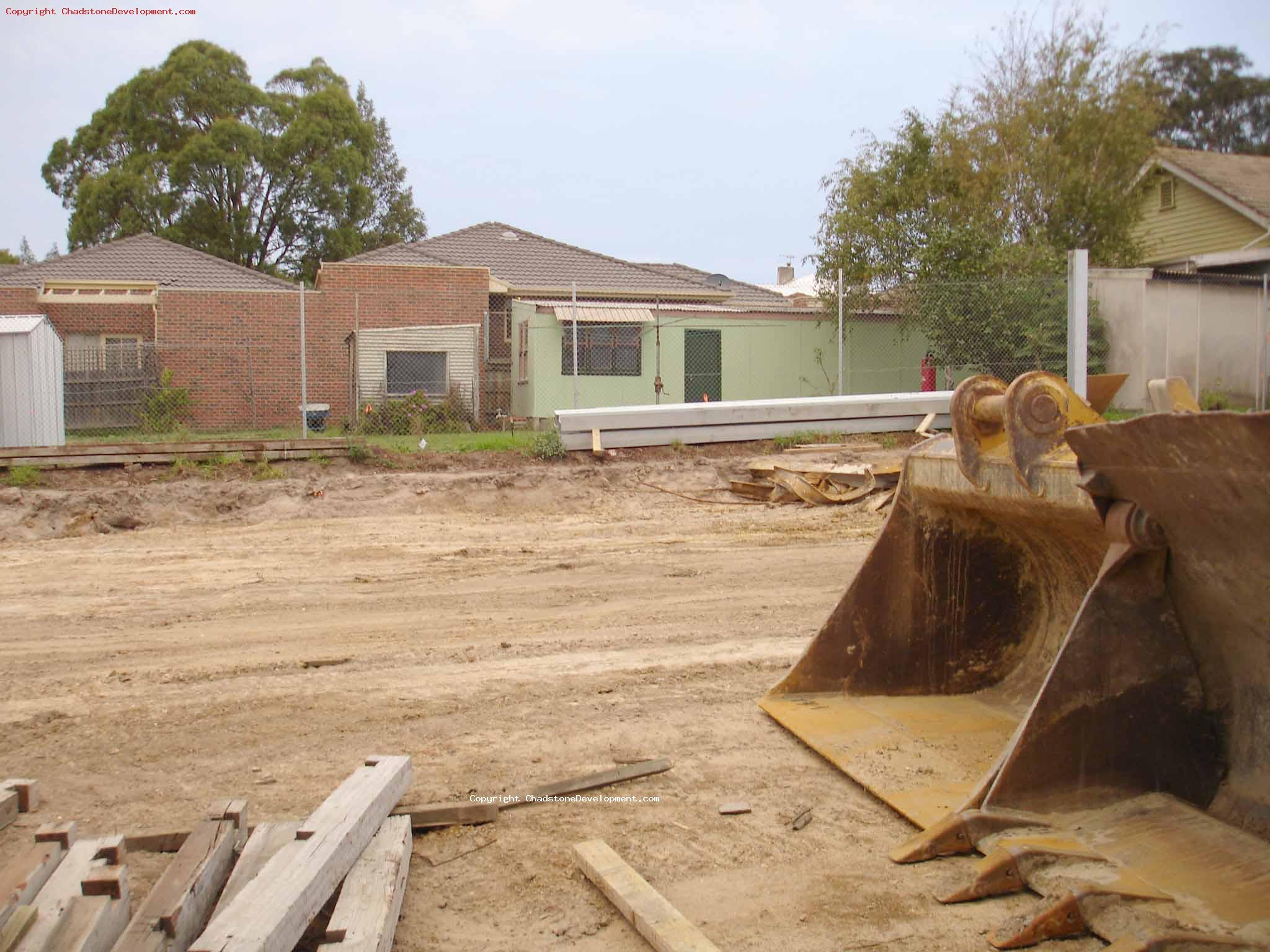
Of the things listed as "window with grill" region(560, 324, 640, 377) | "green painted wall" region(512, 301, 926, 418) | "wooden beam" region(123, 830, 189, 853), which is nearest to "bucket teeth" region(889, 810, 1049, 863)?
"wooden beam" region(123, 830, 189, 853)

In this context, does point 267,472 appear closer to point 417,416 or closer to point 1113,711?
point 417,416

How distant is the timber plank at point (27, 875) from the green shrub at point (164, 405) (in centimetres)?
1542

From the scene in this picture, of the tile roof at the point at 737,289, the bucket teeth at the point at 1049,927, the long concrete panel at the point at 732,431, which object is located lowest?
the bucket teeth at the point at 1049,927

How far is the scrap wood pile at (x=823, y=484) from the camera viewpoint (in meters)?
11.8

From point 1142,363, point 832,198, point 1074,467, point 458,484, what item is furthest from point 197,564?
point 832,198

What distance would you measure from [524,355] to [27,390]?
9228 millimetres

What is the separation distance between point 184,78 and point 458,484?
3478 centimetres

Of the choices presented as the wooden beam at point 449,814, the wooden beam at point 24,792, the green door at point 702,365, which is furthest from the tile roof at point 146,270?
the wooden beam at point 449,814

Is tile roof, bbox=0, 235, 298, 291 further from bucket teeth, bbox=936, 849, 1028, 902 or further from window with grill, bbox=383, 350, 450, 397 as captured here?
bucket teeth, bbox=936, 849, 1028, 902

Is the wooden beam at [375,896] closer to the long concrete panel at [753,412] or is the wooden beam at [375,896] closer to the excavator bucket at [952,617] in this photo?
the excavator bucket at [952,617]

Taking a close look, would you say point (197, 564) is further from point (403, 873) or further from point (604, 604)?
point (403, 873)

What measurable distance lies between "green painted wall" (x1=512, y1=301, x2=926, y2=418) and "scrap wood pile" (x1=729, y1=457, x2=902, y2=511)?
6318 millimetres

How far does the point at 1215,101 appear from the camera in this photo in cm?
5500

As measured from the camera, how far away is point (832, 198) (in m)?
22.9
